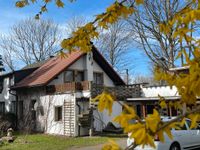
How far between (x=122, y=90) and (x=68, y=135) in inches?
247

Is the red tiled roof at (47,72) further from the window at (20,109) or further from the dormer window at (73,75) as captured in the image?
the window at (20,109)

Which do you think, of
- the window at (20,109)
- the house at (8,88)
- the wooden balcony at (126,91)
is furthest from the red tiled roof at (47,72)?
the wooden balcony at (126,91)

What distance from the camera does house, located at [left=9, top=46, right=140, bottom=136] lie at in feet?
86.5

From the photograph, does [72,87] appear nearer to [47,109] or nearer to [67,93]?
[67,93]

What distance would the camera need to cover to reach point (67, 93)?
27031 millimetres

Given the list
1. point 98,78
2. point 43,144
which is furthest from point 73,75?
point 43,144

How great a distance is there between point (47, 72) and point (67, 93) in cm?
Result: 513

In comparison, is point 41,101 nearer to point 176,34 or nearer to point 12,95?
point 12,95

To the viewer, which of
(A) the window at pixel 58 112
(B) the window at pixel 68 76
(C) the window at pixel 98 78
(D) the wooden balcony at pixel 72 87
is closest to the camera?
(D) the wooden balcony at pixel 72 87

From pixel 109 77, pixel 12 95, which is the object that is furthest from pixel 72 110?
pixel 12 95

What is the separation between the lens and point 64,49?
3.63 m

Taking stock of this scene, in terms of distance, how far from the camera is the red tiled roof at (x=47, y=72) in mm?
29406

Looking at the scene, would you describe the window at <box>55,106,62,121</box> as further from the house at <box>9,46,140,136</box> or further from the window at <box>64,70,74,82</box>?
the window at <box>64,70,74,82</box>

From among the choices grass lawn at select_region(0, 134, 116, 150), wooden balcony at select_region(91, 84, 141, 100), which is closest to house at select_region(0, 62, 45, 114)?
wooden balcony at select_region(91, 84, 141, 100)
